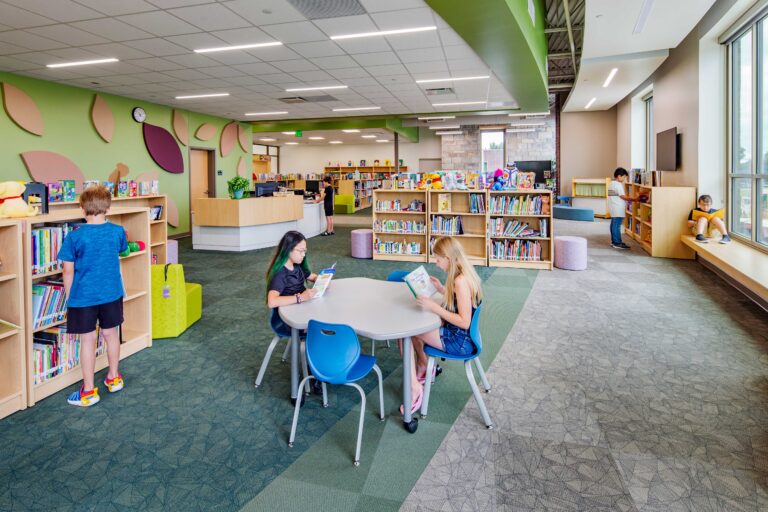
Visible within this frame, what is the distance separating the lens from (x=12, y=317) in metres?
3.00

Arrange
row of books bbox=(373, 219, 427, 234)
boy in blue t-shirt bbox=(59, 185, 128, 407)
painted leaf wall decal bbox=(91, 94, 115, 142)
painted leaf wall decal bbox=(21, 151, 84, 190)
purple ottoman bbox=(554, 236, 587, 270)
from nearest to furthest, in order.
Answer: boy in blue t-shirt bbox=(59, 185, 128, 407)
purple ottoman bbox=(554, 236, 587, 270)
painted leaf wall decal bbox=(21, 151, 84, 190)
row of books bbox=(373, 219, 427, 234)
painted leaf wall decal bbox=(91, 94, 115, 142)

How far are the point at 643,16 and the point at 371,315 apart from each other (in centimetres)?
747

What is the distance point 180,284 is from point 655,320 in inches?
198

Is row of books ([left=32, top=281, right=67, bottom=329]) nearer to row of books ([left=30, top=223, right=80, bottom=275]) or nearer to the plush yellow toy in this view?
row of books ([left=30, top=223, right=80, bottom=275])

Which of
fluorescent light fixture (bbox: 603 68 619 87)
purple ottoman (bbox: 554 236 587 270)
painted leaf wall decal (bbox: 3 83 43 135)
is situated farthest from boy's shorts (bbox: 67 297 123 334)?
fluorescent light fixture (bbox: 603 68 619 87)

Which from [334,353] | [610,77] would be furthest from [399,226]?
[610,77]

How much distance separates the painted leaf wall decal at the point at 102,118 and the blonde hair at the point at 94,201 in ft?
24.5

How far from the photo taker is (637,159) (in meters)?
13.5

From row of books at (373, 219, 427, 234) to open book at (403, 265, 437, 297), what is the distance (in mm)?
5472

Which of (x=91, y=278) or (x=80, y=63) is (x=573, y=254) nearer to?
(x=91, y=278)

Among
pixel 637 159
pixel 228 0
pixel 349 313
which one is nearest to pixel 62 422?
pixel 349 313

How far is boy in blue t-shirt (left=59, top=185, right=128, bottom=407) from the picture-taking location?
3.07 meters

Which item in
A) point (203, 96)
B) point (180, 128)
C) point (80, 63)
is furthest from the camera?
point (180, 128)

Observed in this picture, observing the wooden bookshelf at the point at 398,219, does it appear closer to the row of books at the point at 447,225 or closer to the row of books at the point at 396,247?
the row of books at the point at 396,247
